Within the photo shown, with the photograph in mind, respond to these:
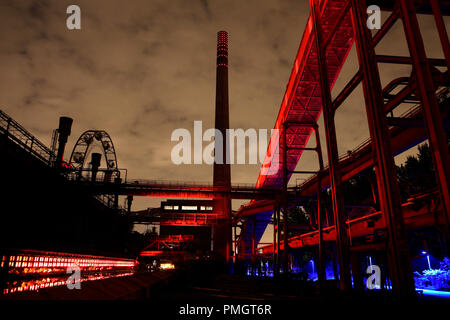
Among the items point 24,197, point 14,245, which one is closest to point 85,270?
point 24,197

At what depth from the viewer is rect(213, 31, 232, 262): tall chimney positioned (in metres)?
36.2

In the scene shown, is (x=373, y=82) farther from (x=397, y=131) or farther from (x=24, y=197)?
(x=24, y=197)

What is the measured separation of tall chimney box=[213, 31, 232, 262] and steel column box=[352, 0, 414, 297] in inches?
1016

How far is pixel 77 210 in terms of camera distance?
83.1 feet

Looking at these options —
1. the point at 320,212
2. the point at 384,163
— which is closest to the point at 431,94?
the point at 384,163

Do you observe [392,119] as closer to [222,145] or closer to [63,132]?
[63,132]

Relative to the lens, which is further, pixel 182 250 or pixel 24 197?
pixel 182 250

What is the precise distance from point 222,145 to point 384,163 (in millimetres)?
35300

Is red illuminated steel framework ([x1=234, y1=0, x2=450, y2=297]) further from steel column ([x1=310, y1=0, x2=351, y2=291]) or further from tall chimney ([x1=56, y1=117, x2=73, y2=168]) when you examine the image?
tall chimney ([x1=56, y1=117, x2=73, y2=168])

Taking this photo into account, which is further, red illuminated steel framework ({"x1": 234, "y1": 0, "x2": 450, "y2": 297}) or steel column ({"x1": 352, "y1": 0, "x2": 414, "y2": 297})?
steel column ({"x1": 352, "y1": 0, "x2": 414, "y2": 297})

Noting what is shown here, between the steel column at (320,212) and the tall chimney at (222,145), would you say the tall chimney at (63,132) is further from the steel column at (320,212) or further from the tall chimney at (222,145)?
the steel column at (320,212)

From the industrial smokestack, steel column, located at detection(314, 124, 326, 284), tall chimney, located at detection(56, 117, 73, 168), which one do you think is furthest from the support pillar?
the industrial smokestack

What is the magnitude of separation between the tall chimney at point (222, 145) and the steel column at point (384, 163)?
84.7 ft
